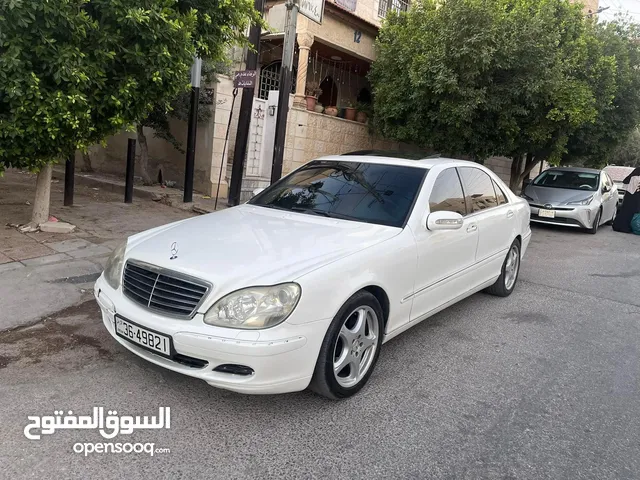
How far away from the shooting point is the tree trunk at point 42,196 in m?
6.77

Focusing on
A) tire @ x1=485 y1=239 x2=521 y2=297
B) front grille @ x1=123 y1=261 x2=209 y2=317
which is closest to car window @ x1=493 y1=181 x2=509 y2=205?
tire @ x1=485 y1=239 x2=521 y2=297

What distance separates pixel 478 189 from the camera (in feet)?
16.4

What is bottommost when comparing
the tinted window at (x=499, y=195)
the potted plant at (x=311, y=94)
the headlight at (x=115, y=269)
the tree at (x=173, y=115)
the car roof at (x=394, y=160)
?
the headlight at (x=115, y=269)

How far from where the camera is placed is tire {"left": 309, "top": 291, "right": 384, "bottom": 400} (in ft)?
9.84

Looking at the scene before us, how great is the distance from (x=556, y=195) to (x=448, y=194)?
8.39 metres

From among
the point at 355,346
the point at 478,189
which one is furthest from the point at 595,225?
the point at 355,346

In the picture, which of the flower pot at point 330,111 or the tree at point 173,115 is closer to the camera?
the tree at point 173,115

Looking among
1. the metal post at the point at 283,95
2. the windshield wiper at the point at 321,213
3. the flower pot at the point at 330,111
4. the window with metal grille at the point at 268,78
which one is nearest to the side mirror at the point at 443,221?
the windshield wiper at the point at 321,213

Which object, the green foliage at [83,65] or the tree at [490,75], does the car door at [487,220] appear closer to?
the green foliage at [83,65]

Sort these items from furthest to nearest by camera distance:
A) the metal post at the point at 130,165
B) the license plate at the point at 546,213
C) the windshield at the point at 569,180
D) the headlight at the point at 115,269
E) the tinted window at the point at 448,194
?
the windshield at the point at 569,180 < the license plate at the point at 546,213 < the metal post at the point at 130,165 < the tinted window at the point at 448,194 < the headlight at the point at 115,269

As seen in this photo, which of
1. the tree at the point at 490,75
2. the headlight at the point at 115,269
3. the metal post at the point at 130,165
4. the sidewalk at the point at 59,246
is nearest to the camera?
the headlight at the point at 115,269

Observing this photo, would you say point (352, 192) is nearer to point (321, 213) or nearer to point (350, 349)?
point (321, 213)

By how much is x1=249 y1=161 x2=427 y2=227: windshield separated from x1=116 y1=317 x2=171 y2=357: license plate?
5.32ft

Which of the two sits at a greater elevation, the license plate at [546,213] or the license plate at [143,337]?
the license plate at [546,213]
